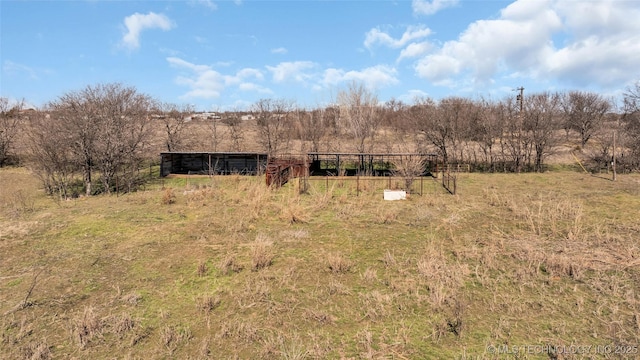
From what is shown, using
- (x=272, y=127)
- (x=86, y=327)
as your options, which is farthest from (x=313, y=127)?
(x=86, y=327)

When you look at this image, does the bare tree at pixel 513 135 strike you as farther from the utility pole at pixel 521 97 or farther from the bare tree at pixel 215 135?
the bare tree at pixel 215 135

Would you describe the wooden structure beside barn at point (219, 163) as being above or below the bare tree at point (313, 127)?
below

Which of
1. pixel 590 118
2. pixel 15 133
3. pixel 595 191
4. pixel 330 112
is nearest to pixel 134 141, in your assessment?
pixel 15 133

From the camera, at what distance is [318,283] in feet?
21.4

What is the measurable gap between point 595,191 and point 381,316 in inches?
634

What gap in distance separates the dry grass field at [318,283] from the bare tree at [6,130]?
18.8 metres

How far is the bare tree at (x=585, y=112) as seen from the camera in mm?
31944

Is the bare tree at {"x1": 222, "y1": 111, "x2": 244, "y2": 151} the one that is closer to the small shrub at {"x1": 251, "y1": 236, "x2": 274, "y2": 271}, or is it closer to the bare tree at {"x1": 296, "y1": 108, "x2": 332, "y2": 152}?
the bare tree at {"x1": 296, "y1": 108, "x2": 332, "y2": 152}

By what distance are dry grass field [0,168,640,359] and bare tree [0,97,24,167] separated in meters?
18.8

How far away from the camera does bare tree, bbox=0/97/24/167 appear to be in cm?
2538

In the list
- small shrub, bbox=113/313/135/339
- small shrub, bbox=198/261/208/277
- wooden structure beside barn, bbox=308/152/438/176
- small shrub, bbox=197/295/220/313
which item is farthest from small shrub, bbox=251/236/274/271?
wooden structure beside barn, bbox=308/152/438/176

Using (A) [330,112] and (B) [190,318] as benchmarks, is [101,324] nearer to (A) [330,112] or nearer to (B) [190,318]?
(B) [190,318]

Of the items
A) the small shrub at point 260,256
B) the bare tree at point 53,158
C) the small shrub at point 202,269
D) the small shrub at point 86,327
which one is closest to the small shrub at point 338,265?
the small shrub at point 260,256

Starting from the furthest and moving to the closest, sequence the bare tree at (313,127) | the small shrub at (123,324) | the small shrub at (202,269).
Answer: the bare tree at (313,127)
the small shrub at (202,269)
the small shrub at (123,324)
